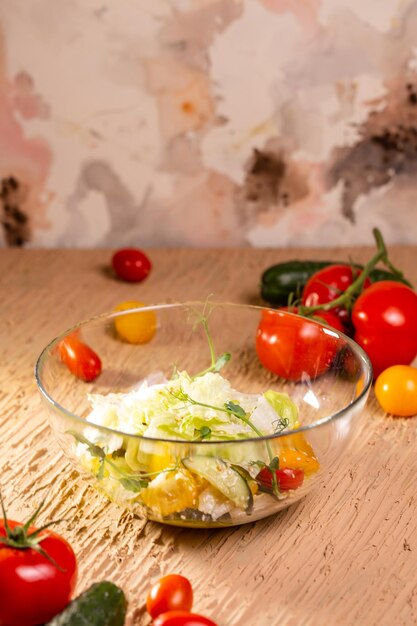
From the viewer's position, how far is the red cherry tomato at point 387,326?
1.45 m

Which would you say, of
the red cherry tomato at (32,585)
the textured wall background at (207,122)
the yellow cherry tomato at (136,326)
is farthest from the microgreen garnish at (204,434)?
the textured wall background at (207,122)

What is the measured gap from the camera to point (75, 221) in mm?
1997

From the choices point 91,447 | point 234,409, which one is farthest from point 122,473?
point 234,409

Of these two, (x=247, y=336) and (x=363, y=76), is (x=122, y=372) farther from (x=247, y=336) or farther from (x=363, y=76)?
(x=363, y=76)

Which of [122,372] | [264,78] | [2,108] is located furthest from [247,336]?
[2,108]

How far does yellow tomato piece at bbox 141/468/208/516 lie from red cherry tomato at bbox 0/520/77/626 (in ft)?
0.47

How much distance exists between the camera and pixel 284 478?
3.45 feet

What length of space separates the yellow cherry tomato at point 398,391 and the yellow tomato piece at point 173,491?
426mm

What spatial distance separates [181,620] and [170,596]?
50 millimetres

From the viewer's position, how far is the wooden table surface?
978mm

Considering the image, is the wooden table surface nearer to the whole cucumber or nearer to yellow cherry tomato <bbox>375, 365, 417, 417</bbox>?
yellow cherry tomato <bbox>375, 365, 417, 417</bbox>

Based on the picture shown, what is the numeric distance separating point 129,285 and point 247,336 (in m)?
0.44

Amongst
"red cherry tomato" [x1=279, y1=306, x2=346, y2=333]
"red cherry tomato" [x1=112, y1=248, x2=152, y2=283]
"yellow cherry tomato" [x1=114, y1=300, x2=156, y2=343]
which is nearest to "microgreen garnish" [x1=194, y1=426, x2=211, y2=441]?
"yellow cherry tomato" [x1=114, y1=300, x2=156, y2=343]

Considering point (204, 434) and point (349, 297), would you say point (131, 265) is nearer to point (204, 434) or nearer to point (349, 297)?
point (349, 297)
